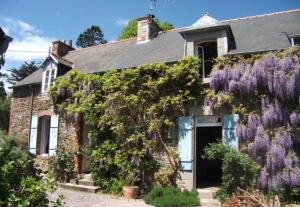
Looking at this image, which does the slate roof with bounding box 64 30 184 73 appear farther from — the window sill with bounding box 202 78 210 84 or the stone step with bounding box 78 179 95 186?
the stone step with bounding box 78 179 95 186

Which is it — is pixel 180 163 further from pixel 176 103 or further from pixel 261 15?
pixel 261 15

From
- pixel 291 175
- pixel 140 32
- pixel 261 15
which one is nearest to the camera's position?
pixel 291 175

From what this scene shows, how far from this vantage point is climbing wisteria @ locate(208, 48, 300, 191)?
7.41 meters

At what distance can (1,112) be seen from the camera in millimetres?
20875

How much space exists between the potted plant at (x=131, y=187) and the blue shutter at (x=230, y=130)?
104 inches

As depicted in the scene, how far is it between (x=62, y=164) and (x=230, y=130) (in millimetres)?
5514

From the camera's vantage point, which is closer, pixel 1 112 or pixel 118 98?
pixel 118 98

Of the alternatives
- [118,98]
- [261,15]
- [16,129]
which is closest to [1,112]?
[16,129]

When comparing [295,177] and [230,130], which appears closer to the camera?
[295,177]

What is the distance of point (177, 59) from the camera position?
9.65 m

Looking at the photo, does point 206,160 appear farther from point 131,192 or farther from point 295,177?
point 295,177

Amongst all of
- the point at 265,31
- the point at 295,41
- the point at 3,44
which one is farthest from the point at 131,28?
the point at 3,44

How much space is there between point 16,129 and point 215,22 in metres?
8.73

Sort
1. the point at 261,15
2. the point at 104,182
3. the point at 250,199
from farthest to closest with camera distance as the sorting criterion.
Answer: the point at 261,15 → the point at 104,182 → the point at 250,199
